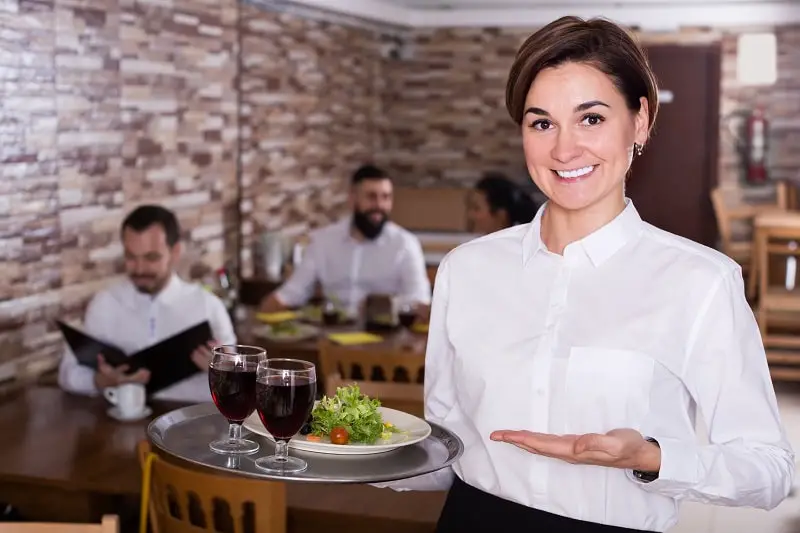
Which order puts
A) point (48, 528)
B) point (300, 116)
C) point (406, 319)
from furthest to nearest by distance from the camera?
point (300, 116), point (406, 319), point (48, 528)

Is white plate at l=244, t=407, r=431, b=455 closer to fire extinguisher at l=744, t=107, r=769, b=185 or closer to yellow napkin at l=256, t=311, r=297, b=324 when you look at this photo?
yellow napkin at l=256, t=311, r=297, b=324

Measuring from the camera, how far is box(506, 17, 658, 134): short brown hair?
1.57 meters

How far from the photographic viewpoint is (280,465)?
1479mm

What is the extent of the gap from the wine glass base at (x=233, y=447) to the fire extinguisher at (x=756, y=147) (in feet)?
27.0

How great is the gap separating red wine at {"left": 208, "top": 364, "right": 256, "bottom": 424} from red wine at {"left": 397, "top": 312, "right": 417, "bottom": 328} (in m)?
2.97

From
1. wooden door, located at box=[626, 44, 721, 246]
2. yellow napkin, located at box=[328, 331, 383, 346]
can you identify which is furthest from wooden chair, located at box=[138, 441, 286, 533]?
wooden door, located at box=[626, 44, 721, 246]

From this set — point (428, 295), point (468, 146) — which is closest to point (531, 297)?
point (428, 295)

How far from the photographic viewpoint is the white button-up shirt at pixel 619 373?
58.0 inches

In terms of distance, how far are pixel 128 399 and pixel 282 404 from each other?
1910 millimetres

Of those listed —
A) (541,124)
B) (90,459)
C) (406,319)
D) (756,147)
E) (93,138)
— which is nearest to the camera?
(541,124)

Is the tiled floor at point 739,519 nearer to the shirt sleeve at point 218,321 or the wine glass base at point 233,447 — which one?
the shirt sleeve at point 218,321

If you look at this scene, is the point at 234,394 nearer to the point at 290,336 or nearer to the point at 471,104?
the point at 290,336

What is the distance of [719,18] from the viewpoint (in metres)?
8.98

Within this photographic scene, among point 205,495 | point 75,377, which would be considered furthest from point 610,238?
point 75,377
